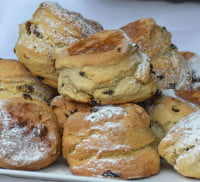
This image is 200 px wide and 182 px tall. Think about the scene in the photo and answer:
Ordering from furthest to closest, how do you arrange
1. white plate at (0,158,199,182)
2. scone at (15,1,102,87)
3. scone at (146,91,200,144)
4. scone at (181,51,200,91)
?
scone at (181,51,200,91) < scone at (15,1,102,87) < scone at (146,91,200,144) < white plate at (0,158,199,182)

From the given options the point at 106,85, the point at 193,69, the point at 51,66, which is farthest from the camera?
the point at 193,69

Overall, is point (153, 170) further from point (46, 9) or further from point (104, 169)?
point (46, 9)

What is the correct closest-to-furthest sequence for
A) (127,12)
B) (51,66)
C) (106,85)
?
1. (106,85)
2. (51,66)
3. (127,12)

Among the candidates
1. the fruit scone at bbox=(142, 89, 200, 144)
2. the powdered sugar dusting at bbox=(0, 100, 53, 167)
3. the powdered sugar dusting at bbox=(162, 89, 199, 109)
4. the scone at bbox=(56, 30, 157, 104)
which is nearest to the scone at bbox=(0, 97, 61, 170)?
the powdered sugar dusting at bbox=(0, 100, 53, 167)

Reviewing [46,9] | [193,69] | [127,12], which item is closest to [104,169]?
[46,9]

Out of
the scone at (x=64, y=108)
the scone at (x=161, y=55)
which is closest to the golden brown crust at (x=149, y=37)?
the scone at (x=161, y=55)

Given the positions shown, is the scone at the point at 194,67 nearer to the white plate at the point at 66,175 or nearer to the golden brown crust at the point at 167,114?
the golden brown crust at the point at 167,114

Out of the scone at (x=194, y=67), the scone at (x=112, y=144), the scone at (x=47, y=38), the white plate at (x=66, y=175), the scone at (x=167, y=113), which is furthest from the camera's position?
the scone at (x=194, y=67)

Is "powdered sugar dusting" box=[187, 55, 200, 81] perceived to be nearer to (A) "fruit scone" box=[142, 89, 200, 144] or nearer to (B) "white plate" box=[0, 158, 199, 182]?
(A) "fruit scone" box=[142, 89, 200, 144]
